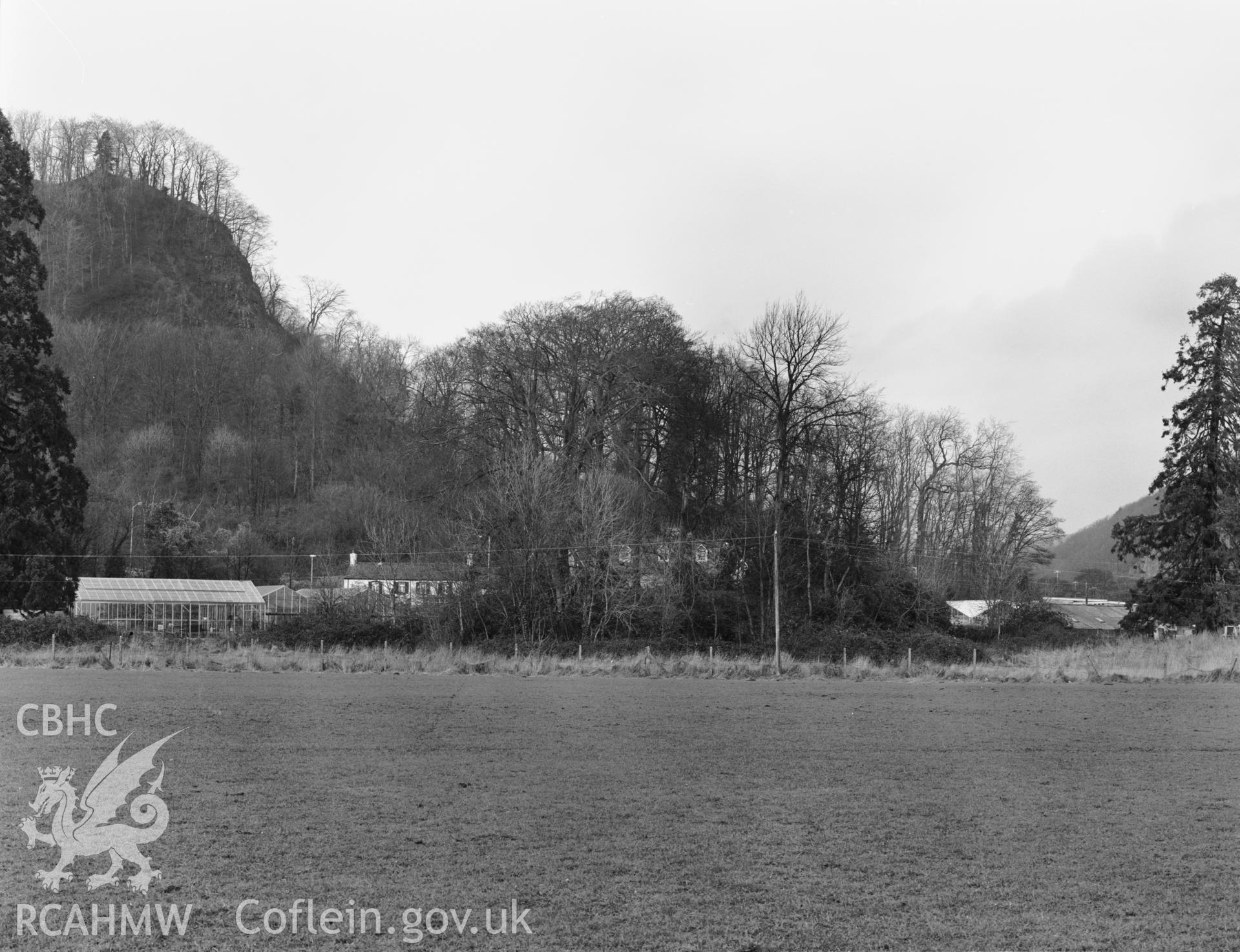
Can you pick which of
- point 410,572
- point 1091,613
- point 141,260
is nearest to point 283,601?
point 410,572

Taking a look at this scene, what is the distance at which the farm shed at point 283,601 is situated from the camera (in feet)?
207

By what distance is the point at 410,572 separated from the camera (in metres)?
61.5

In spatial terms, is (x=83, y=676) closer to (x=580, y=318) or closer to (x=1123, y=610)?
(x=580, y=318)

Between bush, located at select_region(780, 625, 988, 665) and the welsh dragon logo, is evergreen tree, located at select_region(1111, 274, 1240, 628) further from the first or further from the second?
the welsh dragon logo

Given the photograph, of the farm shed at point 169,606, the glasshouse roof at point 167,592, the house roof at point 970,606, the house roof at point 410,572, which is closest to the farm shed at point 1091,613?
the house roof at point 970,606

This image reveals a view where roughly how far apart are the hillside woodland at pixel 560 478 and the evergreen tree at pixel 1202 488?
11.9 metres

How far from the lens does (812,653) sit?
54.8 metres

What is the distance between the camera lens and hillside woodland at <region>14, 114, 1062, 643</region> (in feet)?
182

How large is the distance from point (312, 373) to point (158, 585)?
53.2 meters

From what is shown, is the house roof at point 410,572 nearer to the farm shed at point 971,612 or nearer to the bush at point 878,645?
the bush at point 878,645

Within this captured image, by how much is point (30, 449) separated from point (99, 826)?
138 feet

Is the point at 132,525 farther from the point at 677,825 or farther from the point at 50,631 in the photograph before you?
the point at 677,825

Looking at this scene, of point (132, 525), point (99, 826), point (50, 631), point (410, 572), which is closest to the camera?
point (99, 826)

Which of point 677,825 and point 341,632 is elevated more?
point 341,632
